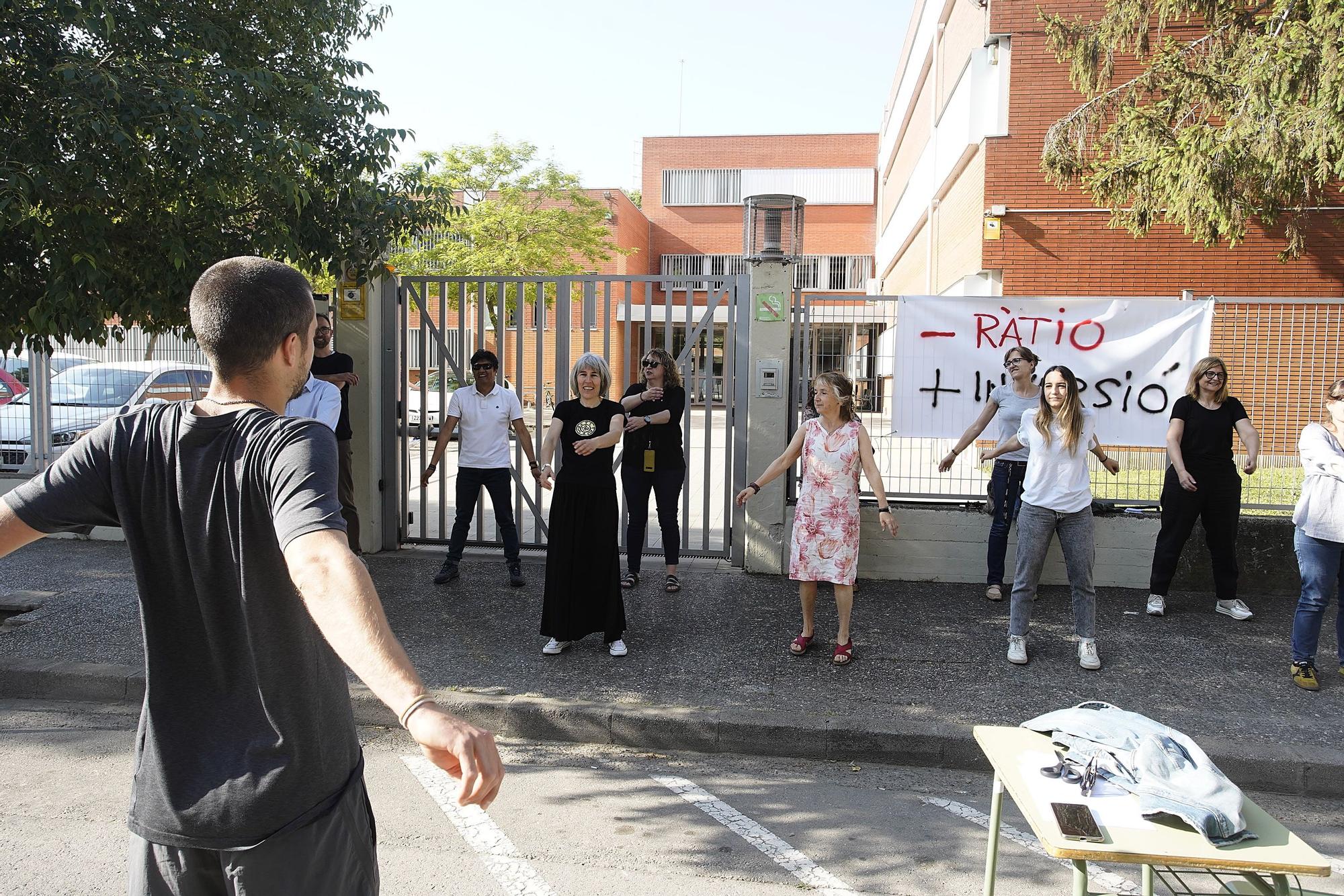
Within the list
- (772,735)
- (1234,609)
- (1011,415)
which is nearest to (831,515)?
(772,735)

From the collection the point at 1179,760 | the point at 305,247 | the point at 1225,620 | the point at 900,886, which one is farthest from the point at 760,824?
the point at 305,247

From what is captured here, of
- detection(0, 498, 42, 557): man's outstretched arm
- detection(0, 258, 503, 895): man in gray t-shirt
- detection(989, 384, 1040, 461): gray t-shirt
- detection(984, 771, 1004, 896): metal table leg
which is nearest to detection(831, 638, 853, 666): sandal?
detection(989, 384, 1040, 461): gray t-shirt

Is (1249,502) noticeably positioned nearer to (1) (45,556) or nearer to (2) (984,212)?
(2) (984,212)

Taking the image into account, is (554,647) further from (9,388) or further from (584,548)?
(9,388)

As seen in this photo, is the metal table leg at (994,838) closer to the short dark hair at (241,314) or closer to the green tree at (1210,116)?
the short dark hair at (241,314)

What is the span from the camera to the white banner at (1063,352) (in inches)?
301

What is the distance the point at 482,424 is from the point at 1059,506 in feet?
13.7

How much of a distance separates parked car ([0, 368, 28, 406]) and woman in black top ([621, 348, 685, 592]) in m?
6.26

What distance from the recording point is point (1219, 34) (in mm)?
11391

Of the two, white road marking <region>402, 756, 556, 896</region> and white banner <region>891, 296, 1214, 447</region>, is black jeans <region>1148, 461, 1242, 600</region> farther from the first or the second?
white road marking <region>402, 756, 556, 896</region>

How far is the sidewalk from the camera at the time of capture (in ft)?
15.7

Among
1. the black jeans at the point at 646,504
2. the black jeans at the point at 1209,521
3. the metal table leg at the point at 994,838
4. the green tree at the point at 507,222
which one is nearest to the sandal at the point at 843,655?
the black jeans at the point at 646,504

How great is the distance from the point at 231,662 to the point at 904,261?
28.2m

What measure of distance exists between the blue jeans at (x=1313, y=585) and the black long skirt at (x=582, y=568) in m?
3.83
